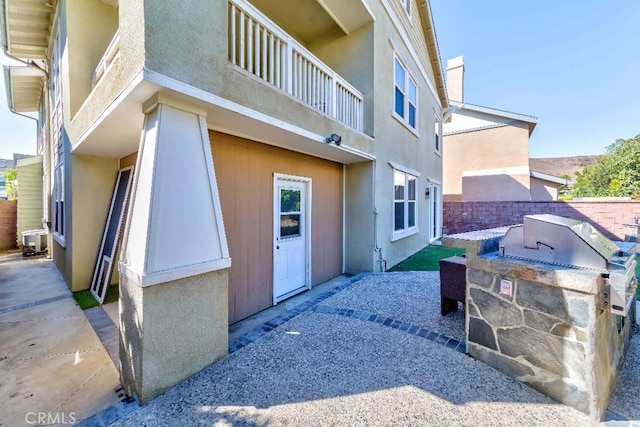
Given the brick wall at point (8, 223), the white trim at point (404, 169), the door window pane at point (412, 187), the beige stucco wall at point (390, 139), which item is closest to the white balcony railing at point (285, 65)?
the beige stucco wall at point (390, 139)

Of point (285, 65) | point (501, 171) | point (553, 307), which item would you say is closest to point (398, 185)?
point (285, 65)

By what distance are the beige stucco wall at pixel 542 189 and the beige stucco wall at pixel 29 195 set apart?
27.4 metres

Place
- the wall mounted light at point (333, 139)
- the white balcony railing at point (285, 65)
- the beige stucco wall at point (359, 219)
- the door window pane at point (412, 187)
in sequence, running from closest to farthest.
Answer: the white balcony railing at point (285, 65)
the wall mounted light at point (333, 139)
the beige stucco wall at point (359, 219)
the door window pane at point (412, 187)

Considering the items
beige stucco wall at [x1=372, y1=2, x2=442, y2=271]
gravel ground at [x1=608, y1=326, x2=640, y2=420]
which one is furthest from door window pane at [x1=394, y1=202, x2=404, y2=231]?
gravel ground at [x1=608, y1=326, x2=640, y2=420]

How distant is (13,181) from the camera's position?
15172 mm

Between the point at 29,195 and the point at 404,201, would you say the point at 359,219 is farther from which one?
the point at 29,195

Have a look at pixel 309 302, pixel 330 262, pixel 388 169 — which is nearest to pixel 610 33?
pixel 388 169

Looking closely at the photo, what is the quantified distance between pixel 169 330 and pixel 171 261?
721 millimetres

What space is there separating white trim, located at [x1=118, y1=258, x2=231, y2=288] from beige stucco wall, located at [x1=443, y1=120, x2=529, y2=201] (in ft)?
61.1

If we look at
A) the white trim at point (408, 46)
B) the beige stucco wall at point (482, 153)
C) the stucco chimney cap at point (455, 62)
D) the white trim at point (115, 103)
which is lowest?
the white trim at point (115, 103)

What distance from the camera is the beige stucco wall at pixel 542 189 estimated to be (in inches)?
682

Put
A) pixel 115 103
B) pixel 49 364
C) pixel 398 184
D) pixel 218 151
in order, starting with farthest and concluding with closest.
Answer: pixel 398 184 → pixel 218 151 → pixel 49 364 → pixel 115 103

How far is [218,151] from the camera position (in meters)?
4.26

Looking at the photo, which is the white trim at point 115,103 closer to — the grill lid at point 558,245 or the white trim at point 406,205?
the grill lid at point 558,245
